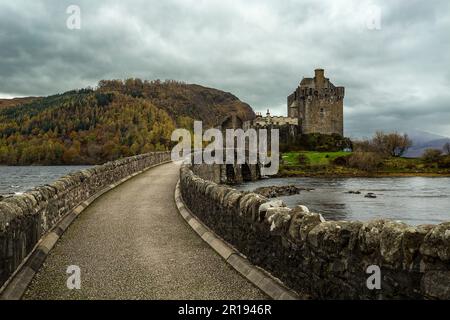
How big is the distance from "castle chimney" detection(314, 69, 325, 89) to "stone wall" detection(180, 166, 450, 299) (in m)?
97.0

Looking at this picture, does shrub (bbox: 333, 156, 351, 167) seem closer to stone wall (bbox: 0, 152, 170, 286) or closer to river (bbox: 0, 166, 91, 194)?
river (bbox: 0, 166, 91, 194)

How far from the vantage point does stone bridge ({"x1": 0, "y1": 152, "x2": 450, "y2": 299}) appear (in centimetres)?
428

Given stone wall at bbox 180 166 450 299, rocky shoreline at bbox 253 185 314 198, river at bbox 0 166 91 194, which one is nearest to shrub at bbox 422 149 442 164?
rocky shoreline at bbox 253 185 314 198

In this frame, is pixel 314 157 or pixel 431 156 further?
pixel 431 156

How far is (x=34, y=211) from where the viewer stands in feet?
27.7

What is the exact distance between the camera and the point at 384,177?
A: 7700cm

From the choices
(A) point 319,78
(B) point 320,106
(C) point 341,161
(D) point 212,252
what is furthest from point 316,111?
(D) point 212,252

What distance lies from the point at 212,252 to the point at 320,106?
95414 millimetres

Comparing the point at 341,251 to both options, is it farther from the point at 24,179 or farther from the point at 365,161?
the point at 24,179

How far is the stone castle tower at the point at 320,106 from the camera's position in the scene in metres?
101

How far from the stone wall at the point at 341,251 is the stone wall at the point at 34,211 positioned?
140 inches
